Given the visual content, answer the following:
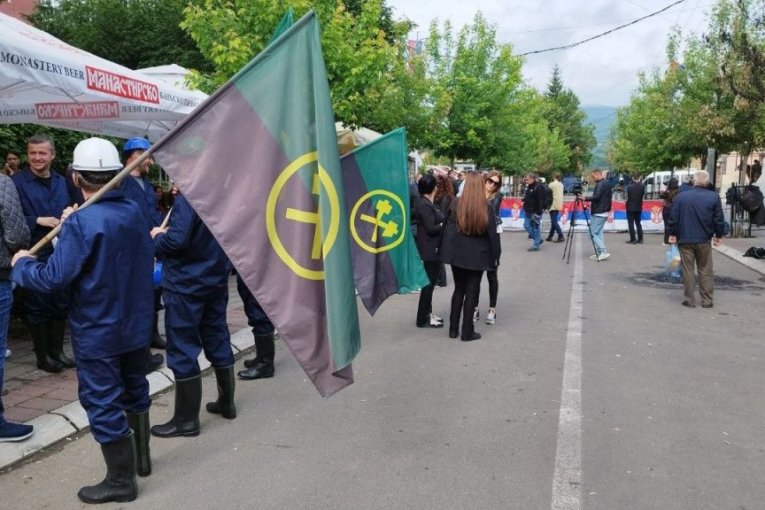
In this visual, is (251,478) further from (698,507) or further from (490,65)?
(490,65)

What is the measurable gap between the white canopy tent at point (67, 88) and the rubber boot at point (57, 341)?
2.01 m

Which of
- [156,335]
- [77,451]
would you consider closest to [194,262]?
[77,451]

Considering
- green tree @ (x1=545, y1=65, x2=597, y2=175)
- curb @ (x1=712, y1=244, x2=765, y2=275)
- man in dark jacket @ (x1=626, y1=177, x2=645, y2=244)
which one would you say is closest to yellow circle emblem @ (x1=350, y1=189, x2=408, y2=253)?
curb @ (x1=712, y1=244, x2=765, y2=275)

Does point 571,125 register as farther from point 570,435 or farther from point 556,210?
point 570,435

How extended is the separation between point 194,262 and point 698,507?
330 cm

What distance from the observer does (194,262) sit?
14.8ft

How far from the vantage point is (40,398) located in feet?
16.7

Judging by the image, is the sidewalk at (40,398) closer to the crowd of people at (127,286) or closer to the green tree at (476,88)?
the crowd of people at (127,286)

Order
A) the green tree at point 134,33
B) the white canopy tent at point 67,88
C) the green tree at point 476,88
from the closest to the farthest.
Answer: the white canopy tent at point 67,88 → the green tree at point 134,33 → the green tree at point 476,88

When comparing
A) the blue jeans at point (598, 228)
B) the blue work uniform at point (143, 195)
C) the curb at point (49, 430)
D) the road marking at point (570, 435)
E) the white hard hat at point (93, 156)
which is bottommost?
the road marking at point (570, 435)

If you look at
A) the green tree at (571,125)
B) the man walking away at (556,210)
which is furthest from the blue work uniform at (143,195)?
the green tree at (571,125)

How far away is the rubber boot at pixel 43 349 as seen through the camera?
578cm

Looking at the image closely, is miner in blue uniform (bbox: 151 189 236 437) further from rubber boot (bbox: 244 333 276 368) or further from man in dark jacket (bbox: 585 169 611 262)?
man in dark jacket (bbox: 585 169 611 262)

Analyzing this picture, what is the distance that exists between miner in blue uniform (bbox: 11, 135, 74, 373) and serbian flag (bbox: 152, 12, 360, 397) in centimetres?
304
